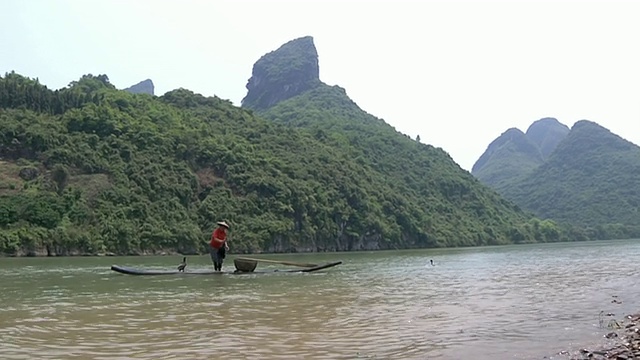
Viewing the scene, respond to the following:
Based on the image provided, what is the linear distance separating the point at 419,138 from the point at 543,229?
101 ft

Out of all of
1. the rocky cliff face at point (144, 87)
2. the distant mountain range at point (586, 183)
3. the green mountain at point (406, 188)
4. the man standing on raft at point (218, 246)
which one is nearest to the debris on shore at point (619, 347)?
→ the man standing on raft at point (218, 246)

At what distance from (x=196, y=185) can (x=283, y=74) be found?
96773mm

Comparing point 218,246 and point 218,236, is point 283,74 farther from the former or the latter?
point 218,236

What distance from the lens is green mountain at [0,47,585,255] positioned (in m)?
49.8

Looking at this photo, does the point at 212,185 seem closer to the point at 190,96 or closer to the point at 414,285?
the point at 190,96

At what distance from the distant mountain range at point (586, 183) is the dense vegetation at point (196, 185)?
847 inches

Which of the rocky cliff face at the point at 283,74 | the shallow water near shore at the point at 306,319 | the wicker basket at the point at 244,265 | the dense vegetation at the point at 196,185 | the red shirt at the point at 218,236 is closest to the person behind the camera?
the shallow water near shore at the point at 306,319

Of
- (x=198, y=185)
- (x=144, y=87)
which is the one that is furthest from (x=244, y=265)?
(x=144, y=87)

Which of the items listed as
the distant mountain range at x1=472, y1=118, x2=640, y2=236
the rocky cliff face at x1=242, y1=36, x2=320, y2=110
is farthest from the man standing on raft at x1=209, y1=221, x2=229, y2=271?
the rocky cliff face at x1=242, y1=36, x2=320, y2=110

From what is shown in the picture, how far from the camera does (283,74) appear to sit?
156 m

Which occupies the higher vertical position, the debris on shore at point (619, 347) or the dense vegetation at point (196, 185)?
the dense vegetation at point (196, 185)

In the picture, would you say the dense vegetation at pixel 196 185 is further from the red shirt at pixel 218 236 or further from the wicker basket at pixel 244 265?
the wicker basket at pixel 244 265

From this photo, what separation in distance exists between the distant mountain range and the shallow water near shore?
10698 centimetres

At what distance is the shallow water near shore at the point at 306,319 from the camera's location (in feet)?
24.6
